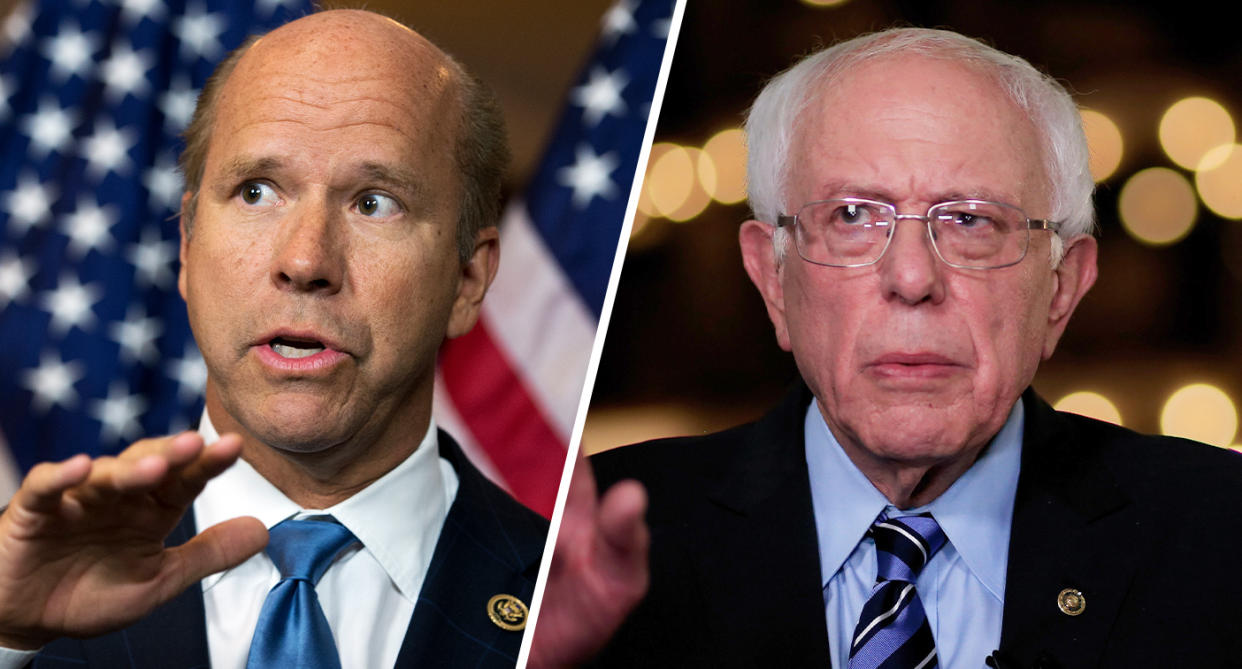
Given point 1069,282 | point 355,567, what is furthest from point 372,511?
point 1069,282

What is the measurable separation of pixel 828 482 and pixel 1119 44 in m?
0.63

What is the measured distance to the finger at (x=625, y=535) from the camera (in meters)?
1.08

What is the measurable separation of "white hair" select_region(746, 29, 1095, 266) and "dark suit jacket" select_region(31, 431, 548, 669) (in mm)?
913

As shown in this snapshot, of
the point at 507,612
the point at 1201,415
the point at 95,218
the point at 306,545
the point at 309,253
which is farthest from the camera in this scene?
the point at 95,218

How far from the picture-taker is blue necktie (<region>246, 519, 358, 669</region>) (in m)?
1.74

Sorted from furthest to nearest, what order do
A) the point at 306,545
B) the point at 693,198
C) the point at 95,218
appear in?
the point at 95,218 < the point at 306,545 < the point at 693,198

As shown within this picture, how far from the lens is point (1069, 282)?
127cm

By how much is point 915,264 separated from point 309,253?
954 millimetres

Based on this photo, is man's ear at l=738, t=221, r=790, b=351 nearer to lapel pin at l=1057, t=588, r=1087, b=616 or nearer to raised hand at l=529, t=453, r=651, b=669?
raised hand at l=529, t=453, r=651, b=669

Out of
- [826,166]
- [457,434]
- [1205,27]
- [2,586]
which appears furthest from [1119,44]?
[457,434]

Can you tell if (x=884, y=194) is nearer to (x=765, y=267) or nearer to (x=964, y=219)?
(x=964, y=219)

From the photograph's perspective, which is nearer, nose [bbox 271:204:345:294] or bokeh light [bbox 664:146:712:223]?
bokeh light [bbox 664:146:712:223]

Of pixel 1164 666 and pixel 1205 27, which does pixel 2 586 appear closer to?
pixel 1164 666

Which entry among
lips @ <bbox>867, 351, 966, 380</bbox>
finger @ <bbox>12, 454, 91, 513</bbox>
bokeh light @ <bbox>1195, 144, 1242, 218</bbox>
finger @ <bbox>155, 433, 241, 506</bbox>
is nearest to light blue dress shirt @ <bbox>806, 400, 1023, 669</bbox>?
lips @ <bbox>867, 351, 966, 380</bbox>
